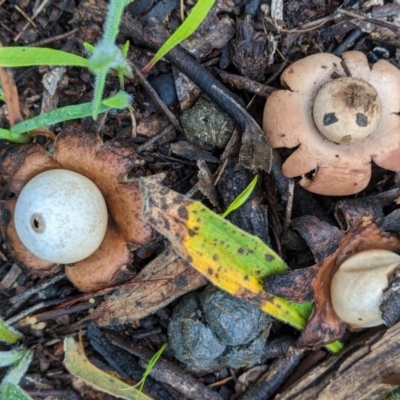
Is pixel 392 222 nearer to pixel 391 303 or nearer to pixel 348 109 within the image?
pixel 391 303

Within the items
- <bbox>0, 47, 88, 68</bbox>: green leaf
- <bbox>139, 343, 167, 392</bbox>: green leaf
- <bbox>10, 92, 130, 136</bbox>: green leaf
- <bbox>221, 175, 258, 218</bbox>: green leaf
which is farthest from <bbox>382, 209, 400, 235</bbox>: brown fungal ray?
<bbox>0, 47, 88, 68</bbox>: green leaf

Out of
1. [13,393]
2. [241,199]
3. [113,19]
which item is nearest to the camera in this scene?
[113,19]

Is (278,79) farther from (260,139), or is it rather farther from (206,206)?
(206,206)

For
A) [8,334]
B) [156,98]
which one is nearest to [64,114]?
[156,98]

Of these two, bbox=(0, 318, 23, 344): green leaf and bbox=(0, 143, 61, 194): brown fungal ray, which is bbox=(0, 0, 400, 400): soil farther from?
bbox=(0, 143, 61, 194): brown fungal ray

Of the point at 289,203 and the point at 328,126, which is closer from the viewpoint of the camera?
the point at 328,126

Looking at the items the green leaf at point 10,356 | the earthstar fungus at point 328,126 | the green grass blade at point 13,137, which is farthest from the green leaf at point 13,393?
the earthstar fungus at point 328,126
